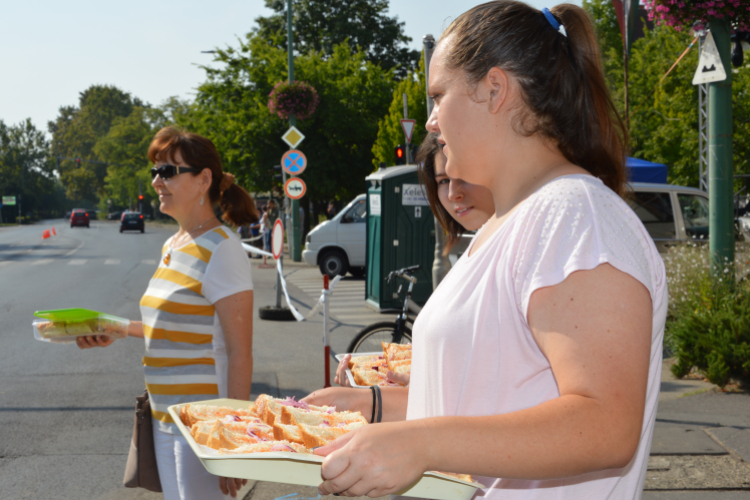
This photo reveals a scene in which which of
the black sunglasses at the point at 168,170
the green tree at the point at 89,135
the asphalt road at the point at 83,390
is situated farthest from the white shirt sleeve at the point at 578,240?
the green tree at the point at 89,135

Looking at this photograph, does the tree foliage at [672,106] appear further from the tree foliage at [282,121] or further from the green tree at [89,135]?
the green tree at [89,135]

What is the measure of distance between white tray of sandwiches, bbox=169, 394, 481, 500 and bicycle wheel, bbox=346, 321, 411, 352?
15.9 feet

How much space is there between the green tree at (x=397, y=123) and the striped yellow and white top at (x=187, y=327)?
21.3 m

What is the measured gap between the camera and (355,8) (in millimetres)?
41312

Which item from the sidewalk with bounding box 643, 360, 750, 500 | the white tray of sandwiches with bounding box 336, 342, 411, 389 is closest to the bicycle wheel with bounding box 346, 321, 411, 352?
the sidewalk with bounding box 643, 360, 750, 500

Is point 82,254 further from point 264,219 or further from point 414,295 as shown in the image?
point 414,295

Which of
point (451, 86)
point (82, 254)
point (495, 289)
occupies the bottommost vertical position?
point (82, 254)

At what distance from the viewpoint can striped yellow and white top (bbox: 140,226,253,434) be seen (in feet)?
8.50

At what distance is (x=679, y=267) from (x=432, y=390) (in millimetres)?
7295

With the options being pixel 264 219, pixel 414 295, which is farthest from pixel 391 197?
pixel 264 219

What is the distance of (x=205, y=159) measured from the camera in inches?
117

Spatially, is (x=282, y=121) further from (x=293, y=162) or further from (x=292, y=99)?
(x=293, y=162)

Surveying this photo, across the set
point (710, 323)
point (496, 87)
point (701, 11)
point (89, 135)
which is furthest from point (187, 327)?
point (89, 135)

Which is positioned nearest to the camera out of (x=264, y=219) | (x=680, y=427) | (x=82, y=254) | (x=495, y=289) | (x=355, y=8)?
(x=495, y=289)
